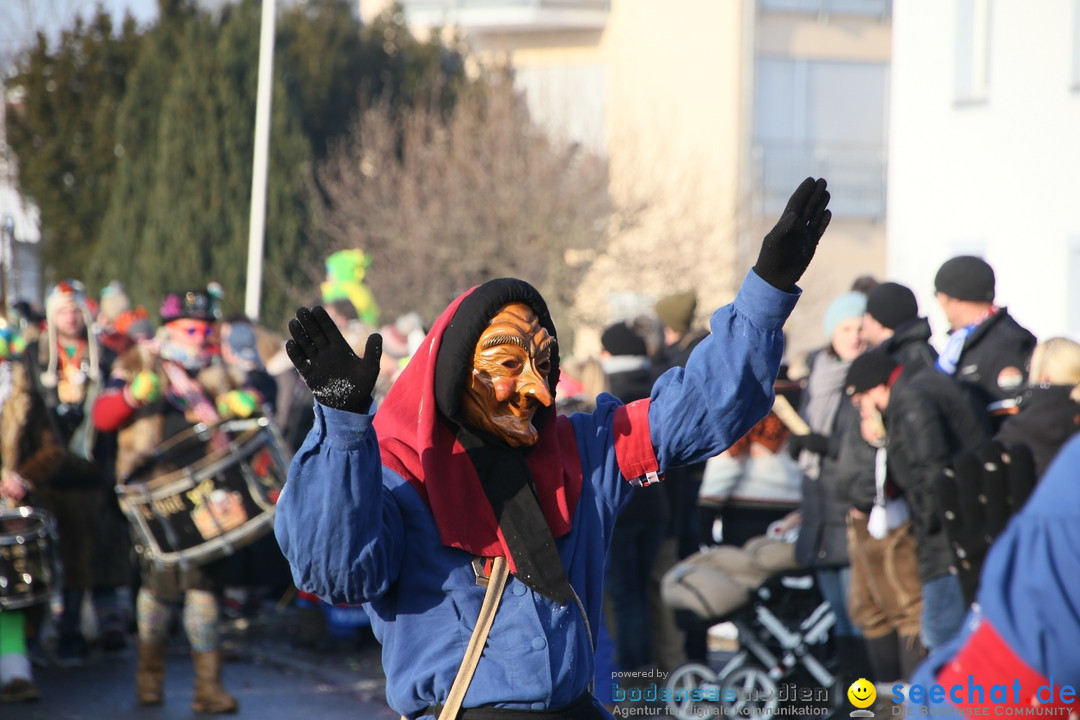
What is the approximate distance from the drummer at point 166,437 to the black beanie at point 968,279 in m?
3.57

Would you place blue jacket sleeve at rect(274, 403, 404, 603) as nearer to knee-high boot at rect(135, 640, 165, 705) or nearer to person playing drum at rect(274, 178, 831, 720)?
person playing drum at rect(274, 178, 831, 720)

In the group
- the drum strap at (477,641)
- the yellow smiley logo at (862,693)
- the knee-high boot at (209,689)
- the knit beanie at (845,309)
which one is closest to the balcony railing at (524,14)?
the knit beanie at (845,309)

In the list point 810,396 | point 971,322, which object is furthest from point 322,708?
point 971,322

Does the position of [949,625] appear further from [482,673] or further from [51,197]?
[51,197]

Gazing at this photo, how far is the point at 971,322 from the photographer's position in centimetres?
638

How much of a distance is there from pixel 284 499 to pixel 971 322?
463 centimetres

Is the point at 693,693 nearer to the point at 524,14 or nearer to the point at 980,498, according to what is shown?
the point at 980,498

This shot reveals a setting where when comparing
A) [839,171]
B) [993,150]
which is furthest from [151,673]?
[839,171]

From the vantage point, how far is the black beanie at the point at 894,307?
6.59 meters

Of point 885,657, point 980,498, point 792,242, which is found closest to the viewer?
point 792,242

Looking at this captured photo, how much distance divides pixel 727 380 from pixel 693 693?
→ 391cm

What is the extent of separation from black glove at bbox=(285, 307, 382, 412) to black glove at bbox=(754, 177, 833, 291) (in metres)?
0.83

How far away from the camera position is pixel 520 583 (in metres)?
2.77

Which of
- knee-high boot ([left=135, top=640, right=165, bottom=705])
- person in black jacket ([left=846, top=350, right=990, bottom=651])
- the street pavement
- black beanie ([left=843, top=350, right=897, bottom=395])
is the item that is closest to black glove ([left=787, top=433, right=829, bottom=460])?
black beanie ([left=843, top=350, right=897, bottom=395])
